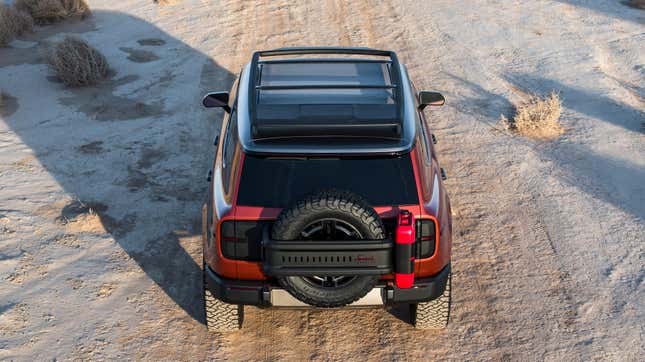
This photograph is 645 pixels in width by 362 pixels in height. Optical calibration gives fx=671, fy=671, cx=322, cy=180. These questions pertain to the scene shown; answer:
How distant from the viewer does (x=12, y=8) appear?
1365 centimetres

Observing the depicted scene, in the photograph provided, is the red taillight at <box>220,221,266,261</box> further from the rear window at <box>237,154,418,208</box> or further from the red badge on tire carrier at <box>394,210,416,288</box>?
the red badge on tire carrier at <box>394,210,416,288</box>

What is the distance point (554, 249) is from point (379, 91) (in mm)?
2573

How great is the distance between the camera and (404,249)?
4.39 meters

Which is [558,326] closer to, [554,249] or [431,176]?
[554,249]

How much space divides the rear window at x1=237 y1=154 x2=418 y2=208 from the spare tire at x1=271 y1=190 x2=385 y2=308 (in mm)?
261

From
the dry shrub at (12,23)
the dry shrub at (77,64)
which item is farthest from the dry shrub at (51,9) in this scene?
the dry shrub at (77,64)

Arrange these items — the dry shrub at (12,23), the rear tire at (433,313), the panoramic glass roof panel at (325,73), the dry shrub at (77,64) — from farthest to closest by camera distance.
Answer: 1. the dry shrub at (12,23)
2. the dry shrub at (77,64)
3. the panoramic glass roof panel at (325,73)
4. the rear tire at (433,313)

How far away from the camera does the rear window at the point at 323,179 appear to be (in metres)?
4.57

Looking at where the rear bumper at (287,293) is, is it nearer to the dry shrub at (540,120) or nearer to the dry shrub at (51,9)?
the dry shrub at (540,120)

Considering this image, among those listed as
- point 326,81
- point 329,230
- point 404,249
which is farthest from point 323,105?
point 404,249

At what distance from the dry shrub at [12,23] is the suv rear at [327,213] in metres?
9.57

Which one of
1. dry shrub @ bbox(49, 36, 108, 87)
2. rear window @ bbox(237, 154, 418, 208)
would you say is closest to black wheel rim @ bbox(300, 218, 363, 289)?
rear window @ bbox(237, 154, 418, 208)

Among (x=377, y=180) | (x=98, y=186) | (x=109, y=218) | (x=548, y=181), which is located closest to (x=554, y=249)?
(x=548, y=181)

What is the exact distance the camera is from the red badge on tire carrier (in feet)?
14.3
